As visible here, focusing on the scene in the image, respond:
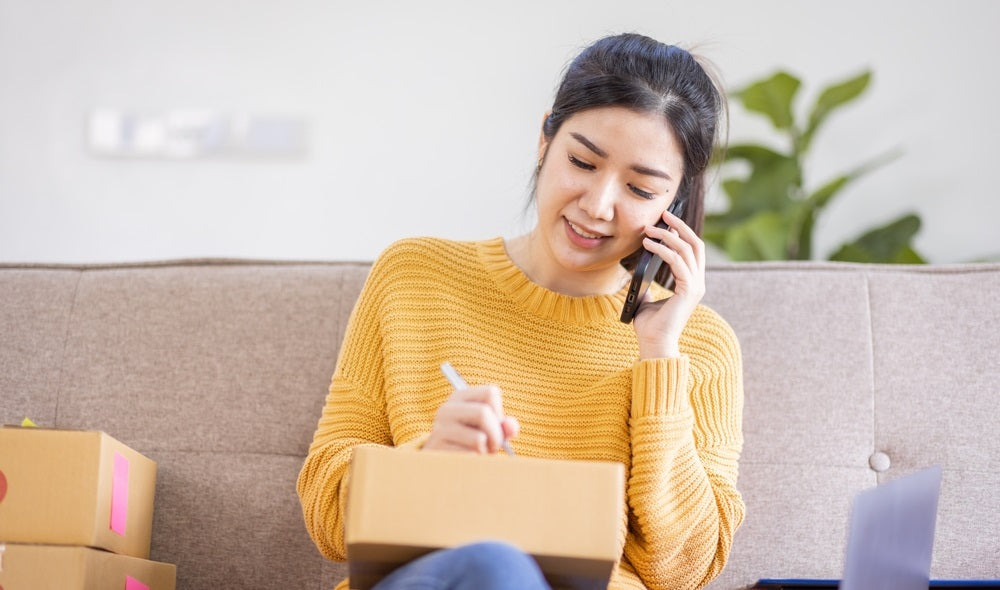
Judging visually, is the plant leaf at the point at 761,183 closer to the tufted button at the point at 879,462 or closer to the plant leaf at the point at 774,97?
the plant leaf at the point at 774,97

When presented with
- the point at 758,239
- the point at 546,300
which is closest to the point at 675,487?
the point at 546,300

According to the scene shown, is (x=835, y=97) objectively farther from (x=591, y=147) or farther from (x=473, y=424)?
(x=473, y=424)

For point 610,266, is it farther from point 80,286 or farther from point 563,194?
point 80,286

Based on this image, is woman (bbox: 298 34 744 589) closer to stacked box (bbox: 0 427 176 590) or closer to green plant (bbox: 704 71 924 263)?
stacked box (bbox: 0 427 176 590)

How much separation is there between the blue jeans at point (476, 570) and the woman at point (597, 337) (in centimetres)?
41

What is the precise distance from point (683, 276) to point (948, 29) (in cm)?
147

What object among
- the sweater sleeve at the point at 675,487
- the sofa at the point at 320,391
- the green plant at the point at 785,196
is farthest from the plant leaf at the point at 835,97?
the sweater sleeve at the point at 675,487

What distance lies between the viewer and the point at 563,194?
4.64ft

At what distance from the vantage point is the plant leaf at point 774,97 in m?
2.28

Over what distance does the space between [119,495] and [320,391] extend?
375 millimetres

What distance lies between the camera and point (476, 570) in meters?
0.85

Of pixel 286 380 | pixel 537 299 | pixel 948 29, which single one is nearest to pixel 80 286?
pixel 286 380

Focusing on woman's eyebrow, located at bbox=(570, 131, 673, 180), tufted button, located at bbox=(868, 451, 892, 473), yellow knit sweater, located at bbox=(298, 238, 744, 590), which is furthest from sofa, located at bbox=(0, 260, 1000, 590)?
woman's eyebrow, located at bbox=(570, 131, 673, 180)

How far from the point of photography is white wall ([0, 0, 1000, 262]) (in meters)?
2.48
